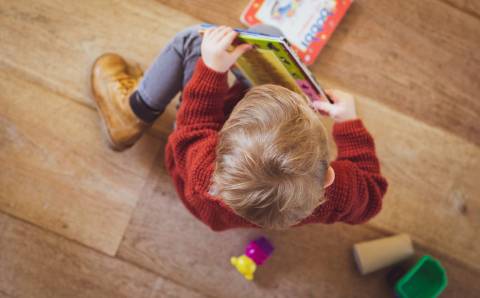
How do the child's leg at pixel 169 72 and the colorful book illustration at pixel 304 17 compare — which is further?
the colorful book illustration at pixel 304 17

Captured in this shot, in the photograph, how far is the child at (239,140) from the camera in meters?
0.43

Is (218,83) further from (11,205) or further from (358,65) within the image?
(11,205)

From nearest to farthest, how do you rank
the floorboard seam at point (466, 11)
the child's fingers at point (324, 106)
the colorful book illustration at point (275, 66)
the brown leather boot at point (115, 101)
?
the colorful book illustration at point (275, 66) → the child's fingers at point (324, 106) → the brown leather boot at point (115, 101) → the floorboard seam at point (466, 11)

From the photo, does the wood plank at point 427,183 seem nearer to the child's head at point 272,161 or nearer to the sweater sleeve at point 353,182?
the sweater sleeve at point 353,182

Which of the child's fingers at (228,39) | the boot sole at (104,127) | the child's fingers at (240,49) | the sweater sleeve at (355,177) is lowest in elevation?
the boot sole at (104,127)

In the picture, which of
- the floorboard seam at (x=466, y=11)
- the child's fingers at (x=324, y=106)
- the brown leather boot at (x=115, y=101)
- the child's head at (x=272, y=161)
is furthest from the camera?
the floorboard seam at (x=466, y=11)

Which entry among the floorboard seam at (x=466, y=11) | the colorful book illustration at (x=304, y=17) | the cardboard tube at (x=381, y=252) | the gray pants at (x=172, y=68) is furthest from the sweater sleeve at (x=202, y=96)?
the floorboard seam at (x=466, y=11)

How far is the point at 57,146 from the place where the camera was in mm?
846

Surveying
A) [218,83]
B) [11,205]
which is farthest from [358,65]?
[11,205]

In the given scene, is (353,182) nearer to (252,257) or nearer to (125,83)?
(252,257)

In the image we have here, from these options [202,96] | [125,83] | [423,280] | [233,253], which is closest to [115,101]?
Answer: [125,83]

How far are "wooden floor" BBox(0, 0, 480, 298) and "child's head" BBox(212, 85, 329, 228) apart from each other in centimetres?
43

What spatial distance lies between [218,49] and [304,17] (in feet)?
1.22

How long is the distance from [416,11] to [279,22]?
1.14 ft
